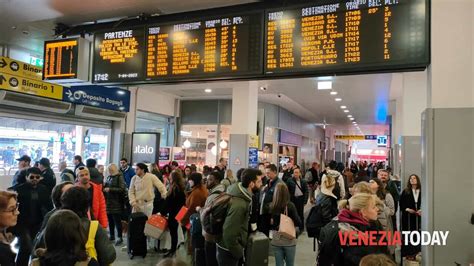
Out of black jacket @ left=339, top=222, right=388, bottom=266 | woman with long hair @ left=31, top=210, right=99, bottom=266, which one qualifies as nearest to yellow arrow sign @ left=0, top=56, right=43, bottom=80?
woman with long hair @ left=31, top=210, right=99, bottom=266

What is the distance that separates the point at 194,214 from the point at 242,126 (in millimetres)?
4456

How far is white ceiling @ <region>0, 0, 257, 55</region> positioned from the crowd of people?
205 cm

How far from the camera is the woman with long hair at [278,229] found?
182 inches

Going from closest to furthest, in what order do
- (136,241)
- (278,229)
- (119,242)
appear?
(278,229)
(136,241)
(119,242)

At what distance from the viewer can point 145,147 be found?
1134 cm

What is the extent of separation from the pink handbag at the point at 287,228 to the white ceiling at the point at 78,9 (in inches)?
102

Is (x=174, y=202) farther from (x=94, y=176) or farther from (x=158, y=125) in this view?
(x=158, y=125)

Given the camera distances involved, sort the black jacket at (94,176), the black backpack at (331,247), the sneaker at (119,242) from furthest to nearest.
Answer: the black jacket at (94,176)
the sneaker at (119,242)
the black backpack at (331,247)

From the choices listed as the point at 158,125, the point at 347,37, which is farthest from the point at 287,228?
the point at 158,125

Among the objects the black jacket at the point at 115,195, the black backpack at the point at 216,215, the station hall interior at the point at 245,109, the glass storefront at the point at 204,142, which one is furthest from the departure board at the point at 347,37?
the glass storefront at the point at 204,142

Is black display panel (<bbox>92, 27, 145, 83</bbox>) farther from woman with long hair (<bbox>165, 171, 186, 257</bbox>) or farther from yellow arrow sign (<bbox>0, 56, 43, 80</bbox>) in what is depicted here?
yellow arrow sign (<bbox>0, 56, 43, 80</bbox>)

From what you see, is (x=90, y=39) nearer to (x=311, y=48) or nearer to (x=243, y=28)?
(x=243, y=28)

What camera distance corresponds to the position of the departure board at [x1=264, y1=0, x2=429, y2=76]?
144 inches

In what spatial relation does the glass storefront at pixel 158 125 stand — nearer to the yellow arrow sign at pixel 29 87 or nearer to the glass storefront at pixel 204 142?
the glass storefront at pixel 204 142
